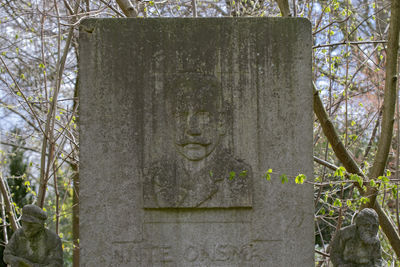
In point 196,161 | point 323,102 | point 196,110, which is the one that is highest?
point 323,102

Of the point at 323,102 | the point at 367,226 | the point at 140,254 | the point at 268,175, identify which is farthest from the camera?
the point at 323,102

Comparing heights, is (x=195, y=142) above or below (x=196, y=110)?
below

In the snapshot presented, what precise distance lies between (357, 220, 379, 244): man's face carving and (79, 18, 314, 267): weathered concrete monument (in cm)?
38

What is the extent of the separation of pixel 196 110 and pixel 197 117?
0.05 metres

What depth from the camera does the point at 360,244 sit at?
14.9 feet

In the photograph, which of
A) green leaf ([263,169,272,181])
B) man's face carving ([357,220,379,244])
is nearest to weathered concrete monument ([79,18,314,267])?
green leaf ([263,169,272,181])

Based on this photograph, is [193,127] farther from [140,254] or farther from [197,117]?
[140,254]

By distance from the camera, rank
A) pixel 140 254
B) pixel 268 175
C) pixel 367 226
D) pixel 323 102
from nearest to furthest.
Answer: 1. pixel 268 175
2. pixel 367 226
3. pixel 140 254
4. pixel 323 102

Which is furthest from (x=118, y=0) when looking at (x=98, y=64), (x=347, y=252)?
(x=347, y=252)

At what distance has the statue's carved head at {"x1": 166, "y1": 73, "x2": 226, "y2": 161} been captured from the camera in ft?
15.3

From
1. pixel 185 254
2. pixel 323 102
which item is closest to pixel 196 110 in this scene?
pixel 185 254

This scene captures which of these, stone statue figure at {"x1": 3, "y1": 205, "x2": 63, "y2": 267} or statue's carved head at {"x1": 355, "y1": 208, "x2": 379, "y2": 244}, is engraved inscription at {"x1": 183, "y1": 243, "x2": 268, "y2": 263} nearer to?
statue's carved head at {"x1": 355, "y1": 208, "x2": 379, "y2": 244}

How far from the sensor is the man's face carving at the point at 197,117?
15.3 ft

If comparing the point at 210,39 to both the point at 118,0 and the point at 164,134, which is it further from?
the point at 118,0
